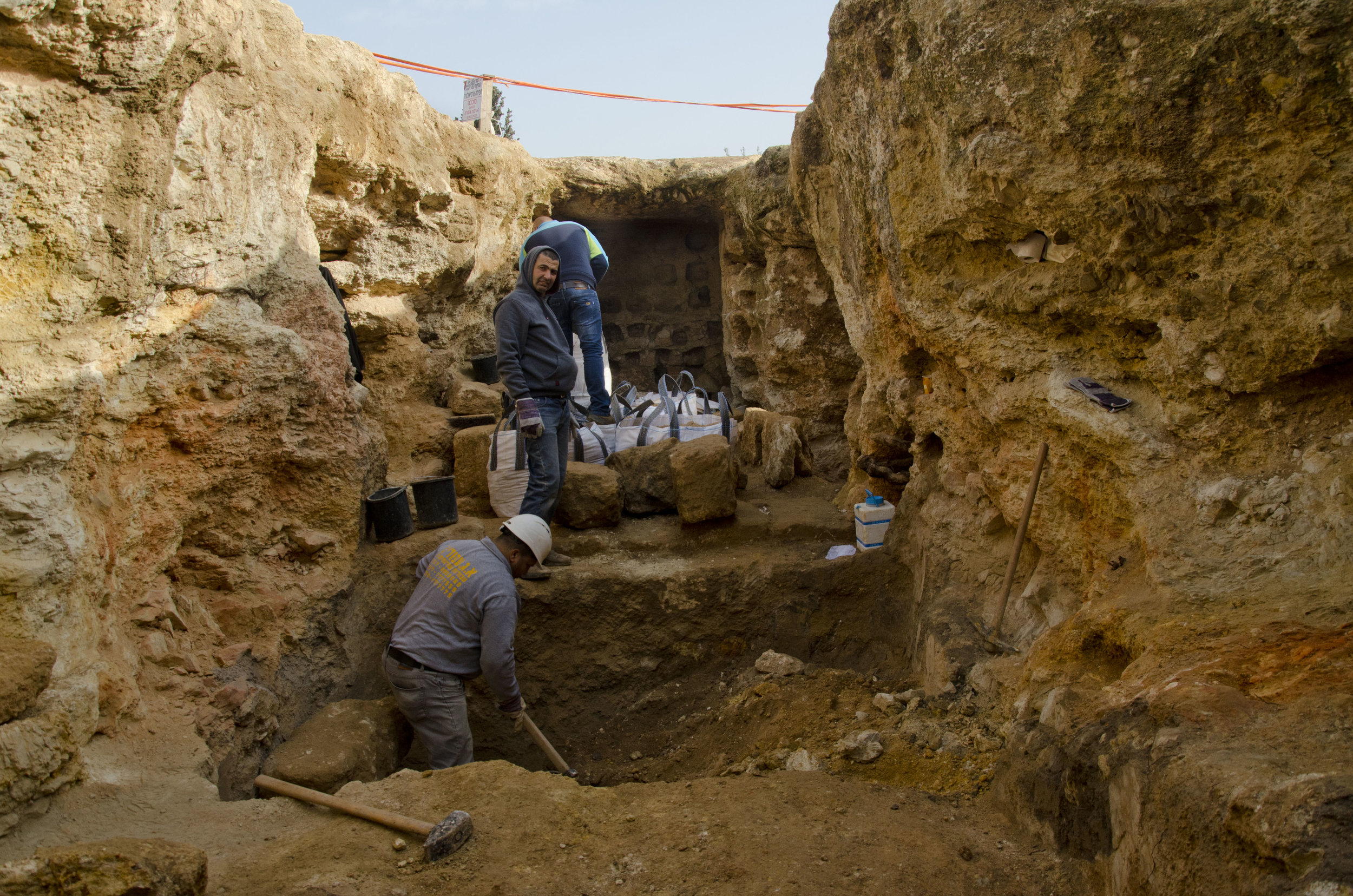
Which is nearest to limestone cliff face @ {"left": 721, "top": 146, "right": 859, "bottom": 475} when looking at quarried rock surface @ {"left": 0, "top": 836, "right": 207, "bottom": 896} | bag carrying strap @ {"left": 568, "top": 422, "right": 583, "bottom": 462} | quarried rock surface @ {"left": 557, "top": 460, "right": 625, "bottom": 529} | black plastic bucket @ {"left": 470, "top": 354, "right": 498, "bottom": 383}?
bag carrying strap @ {"left": 568, "top": 422, "right": 583, "bottom": 462}

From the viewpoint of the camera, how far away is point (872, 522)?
4934mm

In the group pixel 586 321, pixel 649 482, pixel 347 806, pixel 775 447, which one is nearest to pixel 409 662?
pixel 347 806

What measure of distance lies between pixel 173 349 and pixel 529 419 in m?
1.74

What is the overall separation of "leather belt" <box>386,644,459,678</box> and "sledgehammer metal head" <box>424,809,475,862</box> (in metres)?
1.22

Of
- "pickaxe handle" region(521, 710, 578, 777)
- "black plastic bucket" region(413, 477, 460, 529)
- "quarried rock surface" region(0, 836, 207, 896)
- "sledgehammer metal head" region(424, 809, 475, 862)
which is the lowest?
"pickaxe handle" region(521, 710, 578, 777)

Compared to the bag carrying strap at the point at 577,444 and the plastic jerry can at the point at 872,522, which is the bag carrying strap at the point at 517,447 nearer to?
the bag carrying strap at the point at 577,444

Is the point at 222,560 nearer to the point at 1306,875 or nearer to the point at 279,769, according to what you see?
the point at 279,769

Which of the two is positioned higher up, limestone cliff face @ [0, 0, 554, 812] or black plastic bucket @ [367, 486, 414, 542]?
limestone cliff face @ [0, 0, 554, 812]

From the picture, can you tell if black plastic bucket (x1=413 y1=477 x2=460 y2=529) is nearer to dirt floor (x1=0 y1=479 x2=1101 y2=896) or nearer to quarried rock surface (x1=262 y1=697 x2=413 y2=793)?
dirt floor (x1=0 y1=479 x2=1101 y2=896)

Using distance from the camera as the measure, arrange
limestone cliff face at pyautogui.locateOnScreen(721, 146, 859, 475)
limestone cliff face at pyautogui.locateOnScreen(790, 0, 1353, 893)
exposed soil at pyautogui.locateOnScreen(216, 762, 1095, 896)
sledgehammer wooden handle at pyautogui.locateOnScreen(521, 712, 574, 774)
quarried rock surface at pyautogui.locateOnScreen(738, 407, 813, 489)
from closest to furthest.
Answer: limestone cliff face at pyautogui.locateOnScreen(790, 0, 1353, 893)
exposed soil at pyautogui.locateOnScreen(216, 762, 1095, 896)
sledgehammer wooden handle at pyautogui.locateOnScreen(521, 712, 574, 774)
quarried rock surface at pyautogui.locateOnScreen(738, 407, 813, 489)
limestone cliff face at pyautogui.locateOnScreen(721, 146, 859, 475)

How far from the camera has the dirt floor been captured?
226cm

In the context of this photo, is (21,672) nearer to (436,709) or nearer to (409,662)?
(409,662)

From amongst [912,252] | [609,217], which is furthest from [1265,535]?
[609,217]

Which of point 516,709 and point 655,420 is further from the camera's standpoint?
point 655,420
